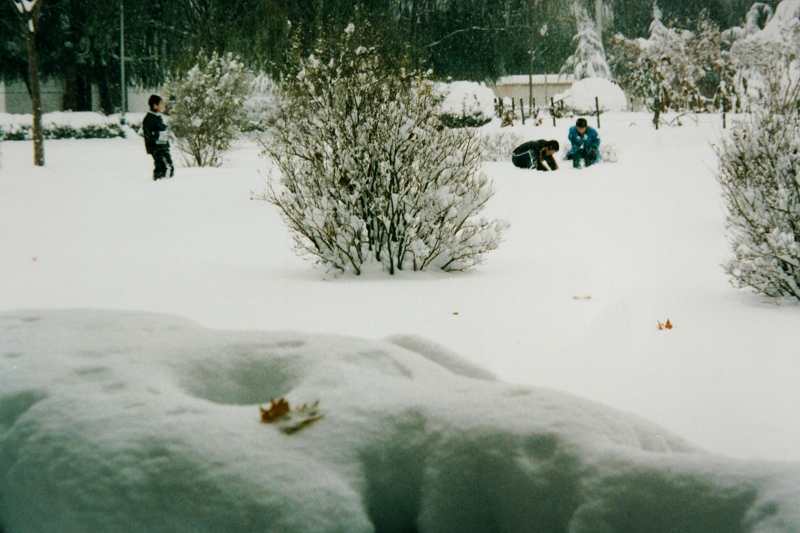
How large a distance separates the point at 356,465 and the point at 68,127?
2773 cm

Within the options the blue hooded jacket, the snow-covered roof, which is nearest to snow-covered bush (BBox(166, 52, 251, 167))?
the blue hooded jacket

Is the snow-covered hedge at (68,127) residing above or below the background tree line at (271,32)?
below

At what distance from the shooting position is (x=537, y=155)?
1634 cm

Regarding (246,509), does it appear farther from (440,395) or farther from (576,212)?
(576,212)

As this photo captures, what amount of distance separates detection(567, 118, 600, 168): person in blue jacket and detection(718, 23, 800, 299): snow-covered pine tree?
10257 mm

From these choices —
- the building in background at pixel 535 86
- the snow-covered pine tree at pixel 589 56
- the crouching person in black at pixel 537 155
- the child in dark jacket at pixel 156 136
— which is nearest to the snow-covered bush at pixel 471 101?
the crouching person in black at pixel 537 155

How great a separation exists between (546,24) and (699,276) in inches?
825

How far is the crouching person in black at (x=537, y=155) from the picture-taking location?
53.0 feet

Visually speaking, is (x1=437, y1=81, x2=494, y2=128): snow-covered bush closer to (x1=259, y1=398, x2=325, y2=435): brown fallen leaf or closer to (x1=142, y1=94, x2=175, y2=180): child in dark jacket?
(x1=142, y1=94, x2=175, y2=180): child in dark jacket

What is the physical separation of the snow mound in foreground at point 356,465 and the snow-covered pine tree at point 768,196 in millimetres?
4003

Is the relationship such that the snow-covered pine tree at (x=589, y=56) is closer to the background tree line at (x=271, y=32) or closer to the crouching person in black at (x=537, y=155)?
the background tree line at (x=271, y=32)

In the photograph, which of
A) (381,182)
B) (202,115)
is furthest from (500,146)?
(381,182)

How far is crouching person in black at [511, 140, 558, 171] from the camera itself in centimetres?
1614

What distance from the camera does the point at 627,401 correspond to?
385cm
